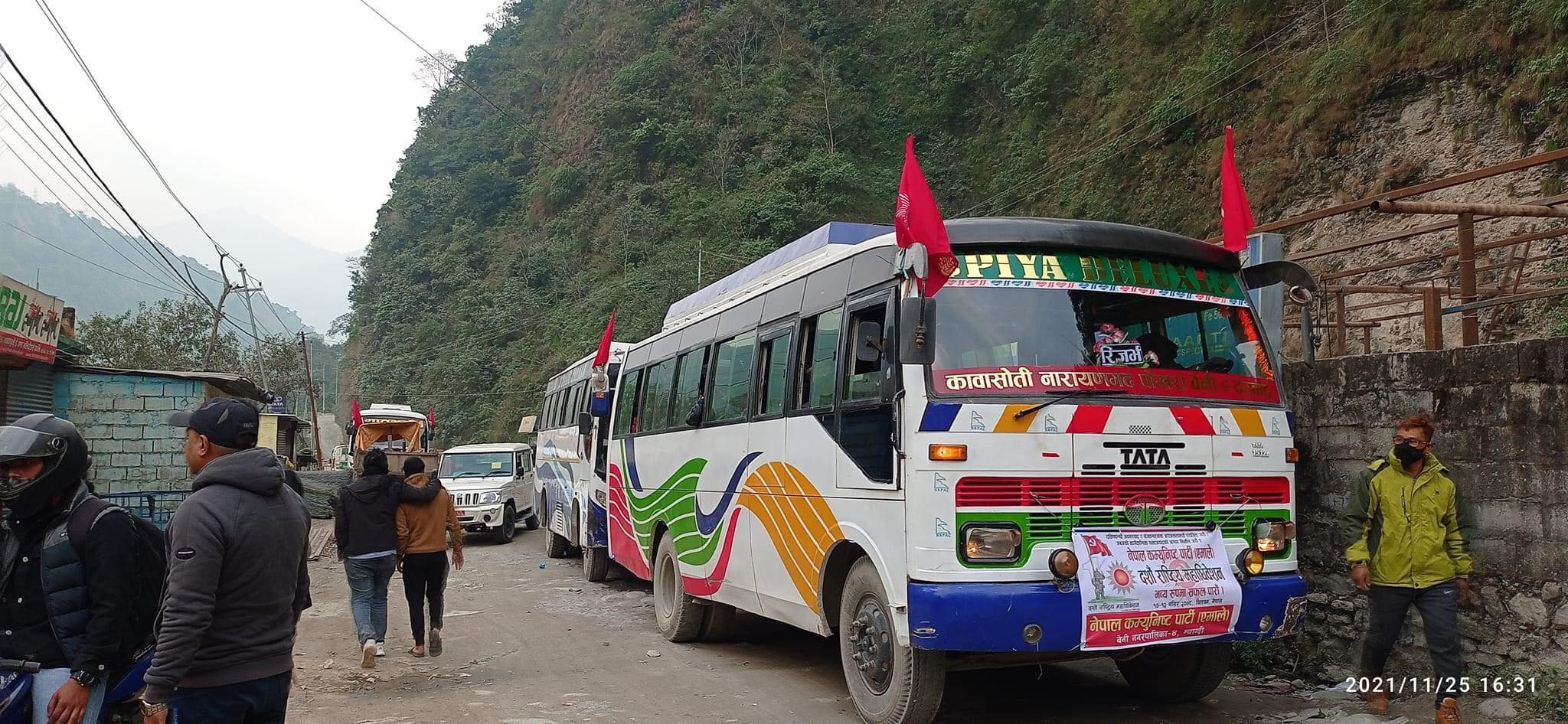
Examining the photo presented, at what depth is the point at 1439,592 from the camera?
5645 millimetres

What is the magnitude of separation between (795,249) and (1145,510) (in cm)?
412

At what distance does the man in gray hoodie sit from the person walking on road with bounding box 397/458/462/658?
4843 millimetres

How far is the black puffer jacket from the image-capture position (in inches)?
328


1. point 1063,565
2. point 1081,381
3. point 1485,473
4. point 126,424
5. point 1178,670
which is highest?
point 1081,381

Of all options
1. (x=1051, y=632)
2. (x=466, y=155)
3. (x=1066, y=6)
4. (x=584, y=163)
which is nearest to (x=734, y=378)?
(x=1051, y=632)

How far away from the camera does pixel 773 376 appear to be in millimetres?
7824

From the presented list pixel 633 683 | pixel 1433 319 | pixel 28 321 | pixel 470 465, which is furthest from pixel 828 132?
pixel 1433 319

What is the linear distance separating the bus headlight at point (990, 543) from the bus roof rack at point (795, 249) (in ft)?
6.87

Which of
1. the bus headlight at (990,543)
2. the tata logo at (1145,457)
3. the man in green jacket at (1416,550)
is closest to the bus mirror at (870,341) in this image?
the bus headlight at (990,543)

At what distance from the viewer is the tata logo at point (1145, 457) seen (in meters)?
5.57

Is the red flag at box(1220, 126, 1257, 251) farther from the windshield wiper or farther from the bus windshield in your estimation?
the windshield wiper

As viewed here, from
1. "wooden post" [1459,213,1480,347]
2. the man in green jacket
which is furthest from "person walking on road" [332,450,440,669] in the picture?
"wooden post" [1459,213,1480,347]

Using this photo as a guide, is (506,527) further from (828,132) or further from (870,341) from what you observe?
(828,132)

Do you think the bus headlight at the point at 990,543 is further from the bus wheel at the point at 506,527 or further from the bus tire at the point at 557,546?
the bus wheel at the point at 506,527
